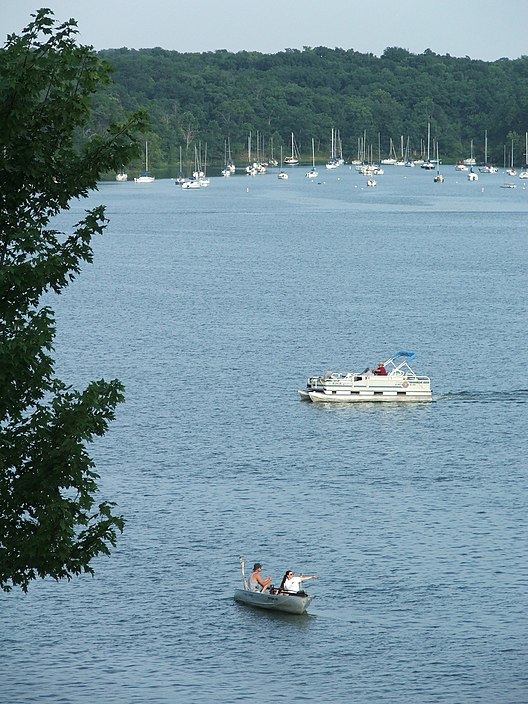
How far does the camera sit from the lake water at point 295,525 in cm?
5006

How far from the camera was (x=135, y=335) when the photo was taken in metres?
124

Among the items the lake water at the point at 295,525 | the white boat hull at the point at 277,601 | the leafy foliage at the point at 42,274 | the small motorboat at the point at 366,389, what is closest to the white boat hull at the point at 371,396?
the small motorboat at the point at 366,389

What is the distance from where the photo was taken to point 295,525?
2586 inches

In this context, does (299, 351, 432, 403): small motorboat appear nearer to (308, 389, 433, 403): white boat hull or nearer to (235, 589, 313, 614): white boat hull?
(308, 389, 433, 403): white boat hull

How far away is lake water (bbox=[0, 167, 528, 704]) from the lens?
164ft

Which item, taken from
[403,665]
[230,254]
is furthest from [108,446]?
[230,254]

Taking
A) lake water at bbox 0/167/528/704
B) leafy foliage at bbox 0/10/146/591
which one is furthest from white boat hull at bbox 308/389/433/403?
leafy foliage at bbox 0/10/146/591

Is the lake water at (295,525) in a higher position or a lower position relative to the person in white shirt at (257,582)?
lower

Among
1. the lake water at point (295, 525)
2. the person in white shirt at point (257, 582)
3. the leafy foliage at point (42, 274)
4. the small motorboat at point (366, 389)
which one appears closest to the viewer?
the leafy foliage at point (42, 274)

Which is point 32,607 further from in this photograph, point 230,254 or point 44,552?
point 230,254

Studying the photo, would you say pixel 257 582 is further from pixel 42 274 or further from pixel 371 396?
pixel 371 396

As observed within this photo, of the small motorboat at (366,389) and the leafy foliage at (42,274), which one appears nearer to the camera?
the leafy foliage at (42,274)

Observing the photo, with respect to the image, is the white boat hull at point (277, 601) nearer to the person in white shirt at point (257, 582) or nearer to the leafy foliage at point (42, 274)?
the person in white shirt at point (257, 582)

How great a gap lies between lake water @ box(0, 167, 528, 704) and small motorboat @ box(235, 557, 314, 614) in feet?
1.33
